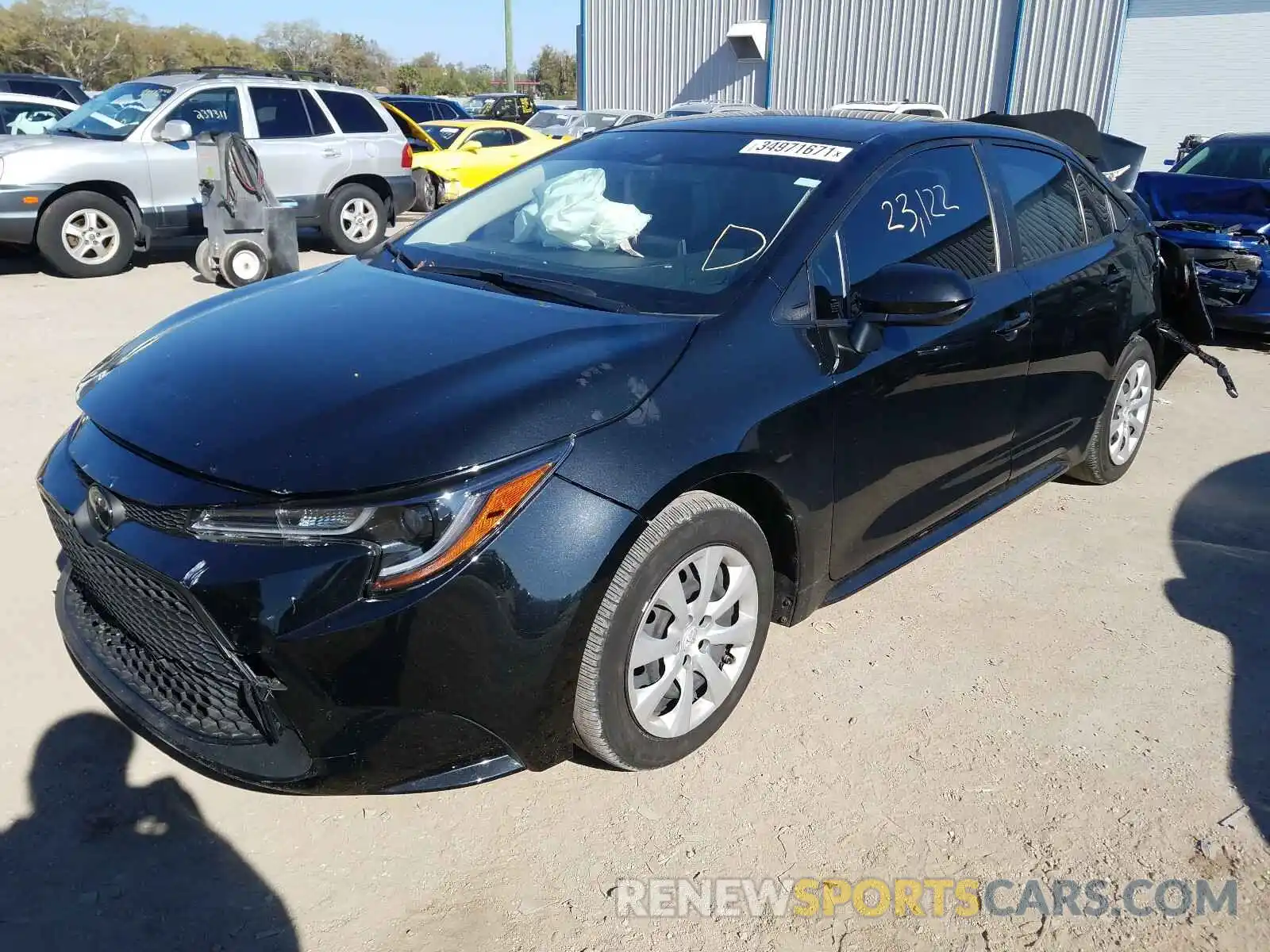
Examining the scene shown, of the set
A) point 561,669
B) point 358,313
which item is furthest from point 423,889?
point 358,313

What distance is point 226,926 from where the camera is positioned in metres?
2.17

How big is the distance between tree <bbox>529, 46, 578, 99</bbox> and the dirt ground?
202ft

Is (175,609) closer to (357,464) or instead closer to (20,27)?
(357,464)

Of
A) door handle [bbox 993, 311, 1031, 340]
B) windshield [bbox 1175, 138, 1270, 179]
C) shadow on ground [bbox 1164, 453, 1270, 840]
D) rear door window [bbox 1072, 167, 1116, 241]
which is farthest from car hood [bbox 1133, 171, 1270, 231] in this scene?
door handle [bbox 993, 311, 1031, 340]

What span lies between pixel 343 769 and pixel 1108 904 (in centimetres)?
181

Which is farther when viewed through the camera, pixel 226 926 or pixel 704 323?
pixel 704 323

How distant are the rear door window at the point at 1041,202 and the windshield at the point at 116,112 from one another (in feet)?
27.9

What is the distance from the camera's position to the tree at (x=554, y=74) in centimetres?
6331

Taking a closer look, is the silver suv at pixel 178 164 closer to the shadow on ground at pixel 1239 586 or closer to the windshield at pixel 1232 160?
the windshield at pixel 1232 160

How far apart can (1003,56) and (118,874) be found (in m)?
22.6

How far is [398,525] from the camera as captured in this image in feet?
6.83

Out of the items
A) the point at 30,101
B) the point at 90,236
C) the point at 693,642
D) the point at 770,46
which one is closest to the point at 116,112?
the point at 90,236

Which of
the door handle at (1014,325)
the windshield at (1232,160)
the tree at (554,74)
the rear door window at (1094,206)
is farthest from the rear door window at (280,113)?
the tree at (554,74)

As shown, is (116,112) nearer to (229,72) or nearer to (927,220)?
(229,72)
